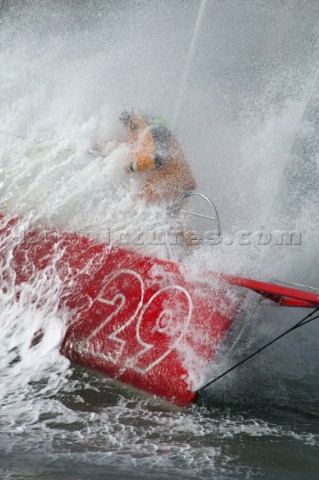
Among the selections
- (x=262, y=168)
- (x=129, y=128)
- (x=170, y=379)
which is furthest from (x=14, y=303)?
(x=262, y=168)

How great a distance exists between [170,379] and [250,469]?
1.01 m

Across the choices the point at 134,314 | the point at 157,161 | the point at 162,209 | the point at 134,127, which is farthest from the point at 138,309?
the point at 134,127

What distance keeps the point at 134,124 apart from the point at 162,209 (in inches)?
38.3

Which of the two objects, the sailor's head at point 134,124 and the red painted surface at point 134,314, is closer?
the red painted surface at point 134,314

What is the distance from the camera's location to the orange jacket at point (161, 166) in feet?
16.7

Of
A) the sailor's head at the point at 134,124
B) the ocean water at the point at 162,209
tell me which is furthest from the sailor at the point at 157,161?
the ocean water at the point at 162,209

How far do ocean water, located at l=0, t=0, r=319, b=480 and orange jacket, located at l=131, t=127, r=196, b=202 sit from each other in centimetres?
14

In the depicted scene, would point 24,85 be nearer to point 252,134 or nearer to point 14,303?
point 252,134

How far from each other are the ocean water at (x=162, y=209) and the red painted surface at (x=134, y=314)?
0.12 m

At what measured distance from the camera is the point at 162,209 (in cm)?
498

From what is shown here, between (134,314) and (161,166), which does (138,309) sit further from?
(161,166)

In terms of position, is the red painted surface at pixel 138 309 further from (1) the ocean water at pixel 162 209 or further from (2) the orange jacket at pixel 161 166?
(2) the orange jacket at pixel 161 166

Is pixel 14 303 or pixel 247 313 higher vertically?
pixel 247 313

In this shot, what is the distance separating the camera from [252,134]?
8.30 m
